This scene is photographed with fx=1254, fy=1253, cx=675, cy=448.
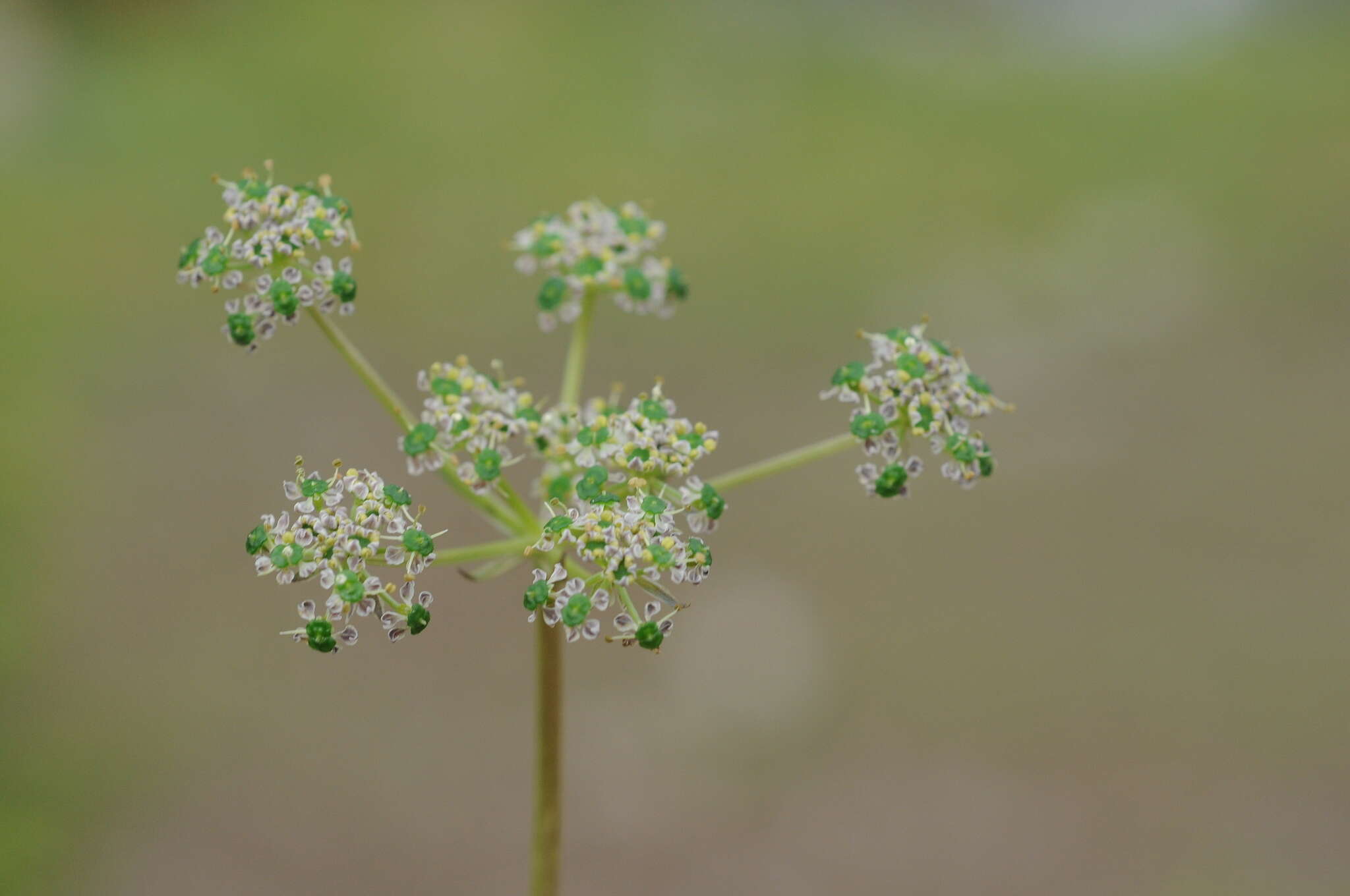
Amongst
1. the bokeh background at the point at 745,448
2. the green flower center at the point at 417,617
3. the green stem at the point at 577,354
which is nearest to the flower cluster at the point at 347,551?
the green flower center at the point at 417,617

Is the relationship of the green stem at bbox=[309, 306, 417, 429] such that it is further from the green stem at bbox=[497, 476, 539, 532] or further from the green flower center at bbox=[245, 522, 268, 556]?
the green flower center at bbox=[245, 522, 268, 556]

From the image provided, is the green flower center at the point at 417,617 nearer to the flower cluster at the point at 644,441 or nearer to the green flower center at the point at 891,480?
the flower cluster at the point at 644,441

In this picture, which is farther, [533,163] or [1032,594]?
[533,163]

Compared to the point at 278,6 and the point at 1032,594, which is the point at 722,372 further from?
the point at 278,6

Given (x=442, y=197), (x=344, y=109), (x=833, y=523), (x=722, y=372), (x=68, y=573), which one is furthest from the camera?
(x=344, y=109)

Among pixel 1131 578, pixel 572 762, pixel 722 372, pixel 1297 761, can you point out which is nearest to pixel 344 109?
pixel 722 372

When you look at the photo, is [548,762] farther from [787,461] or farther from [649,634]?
[787,461]
